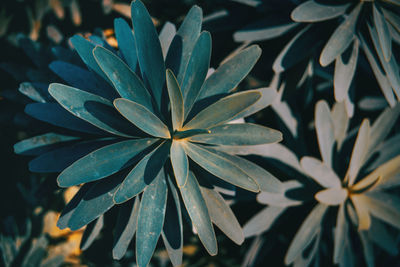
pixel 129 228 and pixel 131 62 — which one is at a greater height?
pixel 131 62

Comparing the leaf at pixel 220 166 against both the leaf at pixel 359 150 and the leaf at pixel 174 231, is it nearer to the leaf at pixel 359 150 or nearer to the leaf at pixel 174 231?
the leaf at pixel 174 231

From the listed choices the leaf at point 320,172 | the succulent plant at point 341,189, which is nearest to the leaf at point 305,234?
the succulent plant at point 341,189

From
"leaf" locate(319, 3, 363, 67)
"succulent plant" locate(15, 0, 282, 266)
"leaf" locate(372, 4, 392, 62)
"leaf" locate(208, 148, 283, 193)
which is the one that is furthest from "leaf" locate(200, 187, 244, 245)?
"leaf" locate(372, 4, 392, 62)

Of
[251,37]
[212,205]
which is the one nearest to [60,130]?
[212,205]

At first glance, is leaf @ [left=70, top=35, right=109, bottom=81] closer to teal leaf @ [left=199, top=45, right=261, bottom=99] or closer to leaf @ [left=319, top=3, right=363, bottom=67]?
teal leaf @ [left=199, top=45, right=261, bottom=99]

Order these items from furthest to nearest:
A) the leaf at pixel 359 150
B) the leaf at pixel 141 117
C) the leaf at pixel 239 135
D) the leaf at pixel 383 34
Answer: the leaf at pixel 359 150, the leaf at pixel 383 34, the leaf at pixel 239 135, the leaf at pixel 141 117

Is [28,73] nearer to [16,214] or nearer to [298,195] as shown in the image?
[16,214]
